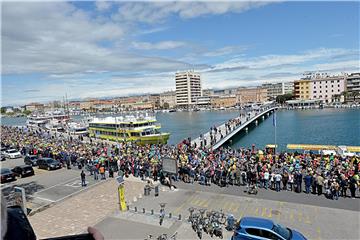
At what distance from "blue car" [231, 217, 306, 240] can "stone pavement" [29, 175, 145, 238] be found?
7.52 meters

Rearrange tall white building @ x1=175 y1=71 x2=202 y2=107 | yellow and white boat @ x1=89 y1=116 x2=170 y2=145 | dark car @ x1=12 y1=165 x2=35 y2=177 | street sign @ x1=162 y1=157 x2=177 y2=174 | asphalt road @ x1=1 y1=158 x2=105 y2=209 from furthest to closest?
tall white building @ x1=175 y1=71 x2=202 y2=107 → yellow and white boat @ x1=89 y1=116 x2=170 y2=145 → dark car @ x1=12 y1=165 x2=35 y2=177 → street sign @ x1=162 y1=157 x2=177 y2=174 → asphalt road @ x1=1 y1=158 x2=105 y2=209

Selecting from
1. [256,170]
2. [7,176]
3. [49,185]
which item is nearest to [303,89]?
[256,170]

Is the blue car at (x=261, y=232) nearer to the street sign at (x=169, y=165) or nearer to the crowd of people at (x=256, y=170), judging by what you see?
the crowd of people at (x=256, y=170)

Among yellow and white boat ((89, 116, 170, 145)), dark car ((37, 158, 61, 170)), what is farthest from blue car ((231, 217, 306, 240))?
yellow and white boat ((89, 116, 170, 145))

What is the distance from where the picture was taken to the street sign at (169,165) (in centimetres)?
1933

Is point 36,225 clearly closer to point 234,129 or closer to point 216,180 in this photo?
point 216,180

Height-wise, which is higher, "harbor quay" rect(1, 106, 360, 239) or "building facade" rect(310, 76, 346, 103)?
"building facade" rect(310, 76, 346, 103)

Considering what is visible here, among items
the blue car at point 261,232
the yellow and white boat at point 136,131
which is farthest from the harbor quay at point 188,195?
the yellow and white boat at point 136,131

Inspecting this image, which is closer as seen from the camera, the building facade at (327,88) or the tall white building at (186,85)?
the building facade at (327,88)

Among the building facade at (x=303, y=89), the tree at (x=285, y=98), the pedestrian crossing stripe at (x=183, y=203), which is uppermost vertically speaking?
the building facade at (x=303, y=89)

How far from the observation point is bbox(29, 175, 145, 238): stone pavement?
1342cm

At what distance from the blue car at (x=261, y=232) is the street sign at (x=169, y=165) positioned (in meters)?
8.95

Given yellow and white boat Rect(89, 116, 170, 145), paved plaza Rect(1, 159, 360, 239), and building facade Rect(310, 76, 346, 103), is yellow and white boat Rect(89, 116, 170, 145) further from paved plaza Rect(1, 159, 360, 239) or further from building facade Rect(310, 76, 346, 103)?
building facade Rect(310, 76, 346, 103)

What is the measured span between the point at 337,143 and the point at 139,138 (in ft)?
111
